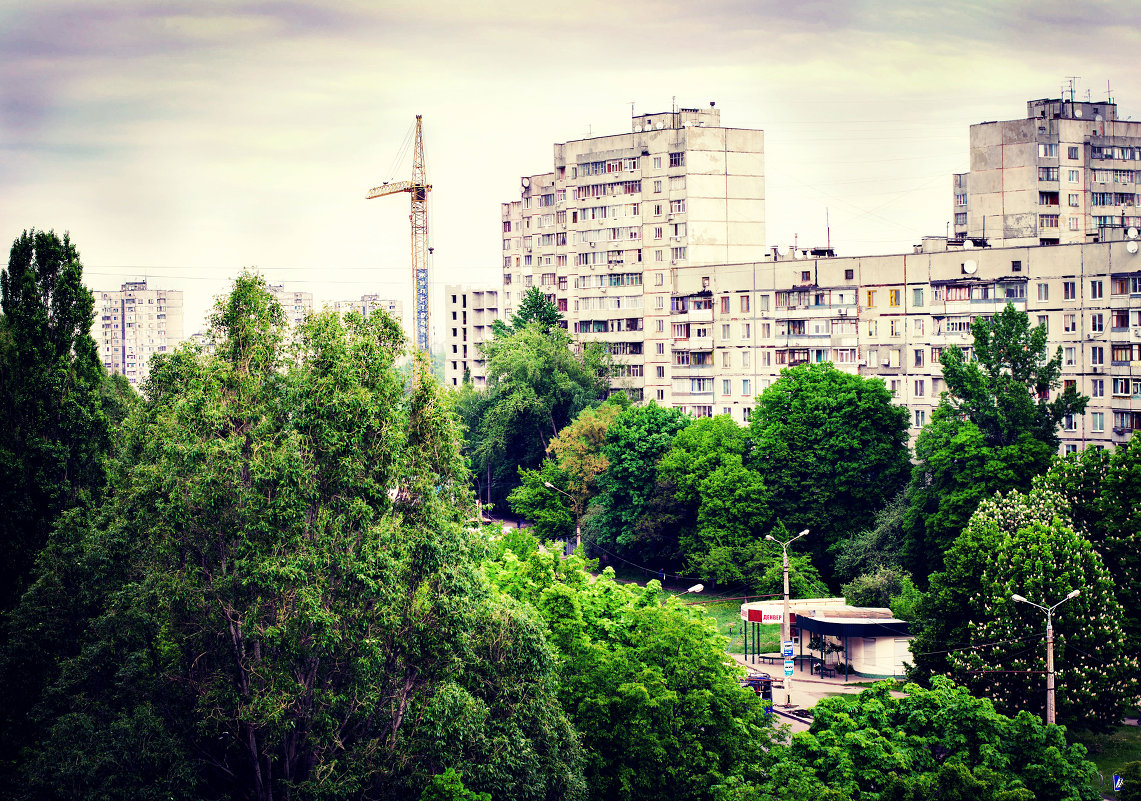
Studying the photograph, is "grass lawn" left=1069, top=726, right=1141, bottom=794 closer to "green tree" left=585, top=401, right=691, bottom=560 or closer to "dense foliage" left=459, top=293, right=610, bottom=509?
"green tree" left=585, top=401, right=691, bottom=560

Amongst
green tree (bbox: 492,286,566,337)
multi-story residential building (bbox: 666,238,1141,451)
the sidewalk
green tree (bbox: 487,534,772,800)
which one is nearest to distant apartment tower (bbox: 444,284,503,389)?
green tree (bbox: 492,286,566,337)

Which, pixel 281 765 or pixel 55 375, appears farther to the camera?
pixel 55 375

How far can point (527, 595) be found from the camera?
46.2m

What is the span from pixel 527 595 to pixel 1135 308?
192 ft

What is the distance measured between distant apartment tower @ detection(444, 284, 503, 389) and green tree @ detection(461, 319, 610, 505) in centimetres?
6973

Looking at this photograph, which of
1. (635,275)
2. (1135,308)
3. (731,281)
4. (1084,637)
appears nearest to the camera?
(1084,637)

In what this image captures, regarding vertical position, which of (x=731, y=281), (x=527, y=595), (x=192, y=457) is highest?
(x=731, y=281)

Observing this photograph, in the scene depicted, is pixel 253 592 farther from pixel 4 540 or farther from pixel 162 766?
pixel 4 540

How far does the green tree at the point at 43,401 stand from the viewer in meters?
46.1

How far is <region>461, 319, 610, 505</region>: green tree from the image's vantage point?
10906 cm

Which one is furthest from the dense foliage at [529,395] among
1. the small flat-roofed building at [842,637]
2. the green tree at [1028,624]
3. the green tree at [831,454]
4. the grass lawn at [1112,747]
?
the grass lawn at [1112,747]

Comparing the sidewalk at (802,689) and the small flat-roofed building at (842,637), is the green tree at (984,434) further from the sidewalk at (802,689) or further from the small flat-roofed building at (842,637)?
the sidewalk at (802,689)

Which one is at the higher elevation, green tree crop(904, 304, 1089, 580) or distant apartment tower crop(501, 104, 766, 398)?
distant apartment tower crop(501, 104, 766, 398)

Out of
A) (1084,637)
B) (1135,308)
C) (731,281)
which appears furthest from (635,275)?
(1084,637)
